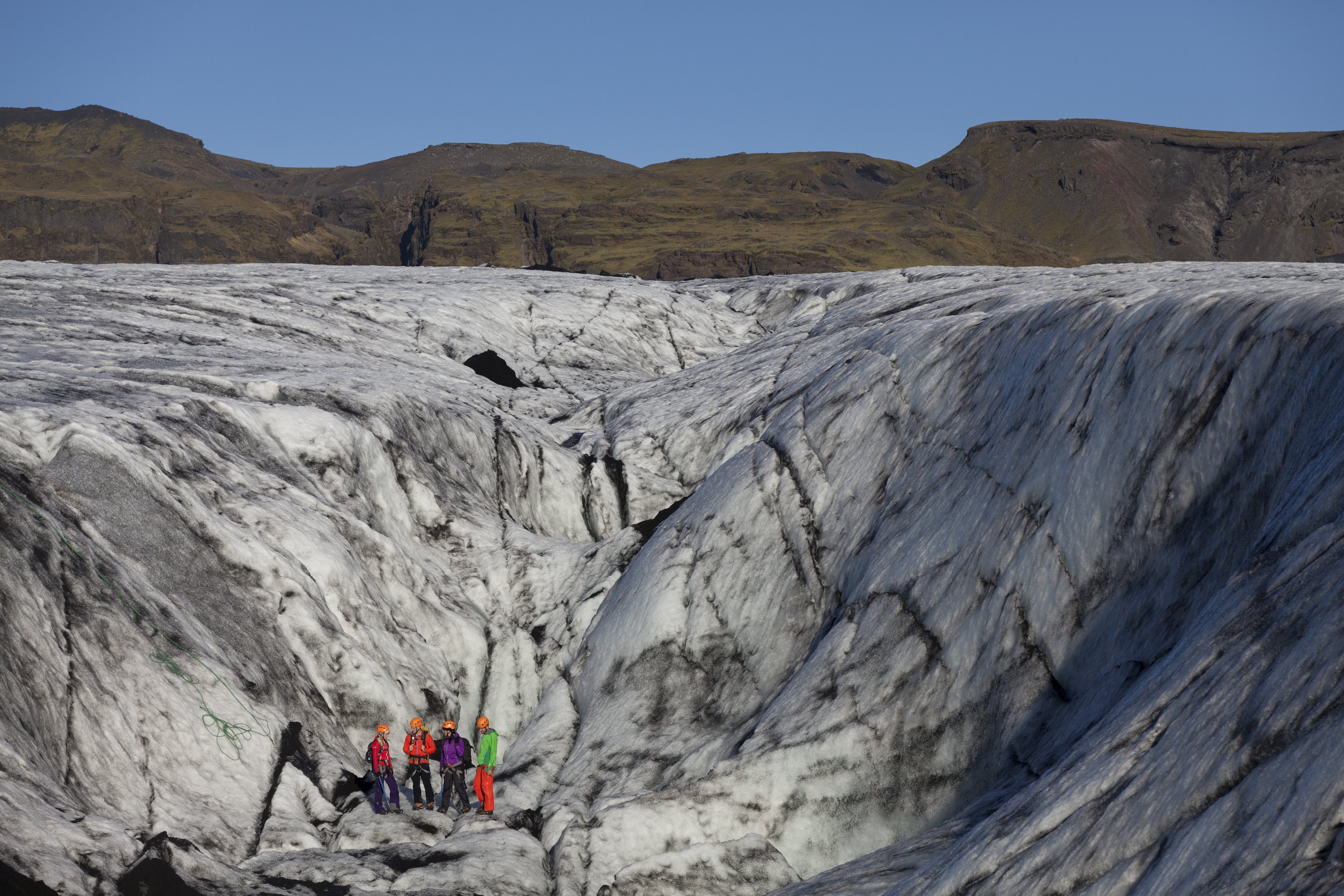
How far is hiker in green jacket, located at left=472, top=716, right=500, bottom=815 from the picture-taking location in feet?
53.4

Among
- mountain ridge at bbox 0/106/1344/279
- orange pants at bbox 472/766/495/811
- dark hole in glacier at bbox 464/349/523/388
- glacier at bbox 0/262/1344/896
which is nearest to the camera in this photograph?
glacier at bbox 0/262/1344/896

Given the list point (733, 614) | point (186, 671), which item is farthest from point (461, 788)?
point (733, 614)

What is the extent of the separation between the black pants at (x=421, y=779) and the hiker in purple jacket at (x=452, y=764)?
20cm

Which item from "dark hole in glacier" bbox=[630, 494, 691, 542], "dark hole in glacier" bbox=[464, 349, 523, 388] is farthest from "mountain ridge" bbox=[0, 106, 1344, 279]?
"dark hole in glacier" bbox=[630, 494, 691, 542]

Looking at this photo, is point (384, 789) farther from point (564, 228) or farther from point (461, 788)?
point (564, 228)

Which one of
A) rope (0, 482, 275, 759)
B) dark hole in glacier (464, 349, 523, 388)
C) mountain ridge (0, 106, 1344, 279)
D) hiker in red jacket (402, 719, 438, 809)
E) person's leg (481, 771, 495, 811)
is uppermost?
mountain ridge (0, 106, 1344, 279)

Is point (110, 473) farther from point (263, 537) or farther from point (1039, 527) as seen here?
point (1039, 527)

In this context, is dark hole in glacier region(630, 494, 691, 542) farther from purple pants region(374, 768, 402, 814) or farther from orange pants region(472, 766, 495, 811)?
purple pants region(374, 768, 402, 814)

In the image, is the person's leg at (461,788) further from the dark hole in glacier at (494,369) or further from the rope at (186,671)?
the dark hole in glacier at (494,369)

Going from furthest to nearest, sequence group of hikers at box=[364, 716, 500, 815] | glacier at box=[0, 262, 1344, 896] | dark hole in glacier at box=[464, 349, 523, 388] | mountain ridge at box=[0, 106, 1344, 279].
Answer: mountain ridge at box=[0, 106, 1344, 279]
dark hole in glacier at box=[464, 349, 523, 388]
group of hikers at box=[364, 716, 500, 815]
glacier at box=[0, 262, 1344, 896]

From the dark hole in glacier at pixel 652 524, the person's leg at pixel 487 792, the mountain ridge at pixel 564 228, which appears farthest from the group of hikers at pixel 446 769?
the mountain ridge at pixel 564 228

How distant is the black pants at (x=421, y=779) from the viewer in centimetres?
1627

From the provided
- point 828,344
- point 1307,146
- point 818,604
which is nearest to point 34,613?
point 818,604

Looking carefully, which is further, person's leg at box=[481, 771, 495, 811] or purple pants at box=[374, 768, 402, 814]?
person's leg at box=[481, 771, 495, 811]
